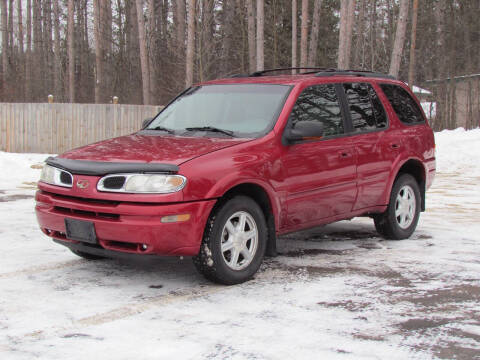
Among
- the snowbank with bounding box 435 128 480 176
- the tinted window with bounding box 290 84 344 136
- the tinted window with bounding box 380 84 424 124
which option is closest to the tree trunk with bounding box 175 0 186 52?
the snowbank with bounding box 435 128 480 176

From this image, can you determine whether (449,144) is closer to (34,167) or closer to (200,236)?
(34,167)

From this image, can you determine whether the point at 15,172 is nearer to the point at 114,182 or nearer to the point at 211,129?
the point at 211,129

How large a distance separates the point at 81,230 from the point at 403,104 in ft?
14.2

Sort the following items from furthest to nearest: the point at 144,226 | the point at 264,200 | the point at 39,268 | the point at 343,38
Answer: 1. the point at 343,38
2. the point at 39,268
3. the point at 264,200
4. the point at 144,226

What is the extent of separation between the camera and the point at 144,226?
478cm

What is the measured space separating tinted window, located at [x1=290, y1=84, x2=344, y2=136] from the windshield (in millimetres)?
190

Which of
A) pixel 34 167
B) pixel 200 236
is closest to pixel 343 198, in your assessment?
pixel 200 236

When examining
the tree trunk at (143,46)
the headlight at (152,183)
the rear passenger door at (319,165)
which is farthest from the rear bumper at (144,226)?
the tree trunk at (143,46)

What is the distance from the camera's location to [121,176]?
16.1 feet

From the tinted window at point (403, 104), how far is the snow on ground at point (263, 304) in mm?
1447

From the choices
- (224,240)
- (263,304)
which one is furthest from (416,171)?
(263,304)

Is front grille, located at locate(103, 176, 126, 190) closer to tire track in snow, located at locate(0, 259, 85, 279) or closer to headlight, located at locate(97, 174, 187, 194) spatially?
headlight, located at locate(97, 174, 187, 194)

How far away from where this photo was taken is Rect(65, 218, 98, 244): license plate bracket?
5.01 meters

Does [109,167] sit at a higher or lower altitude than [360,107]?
lower
